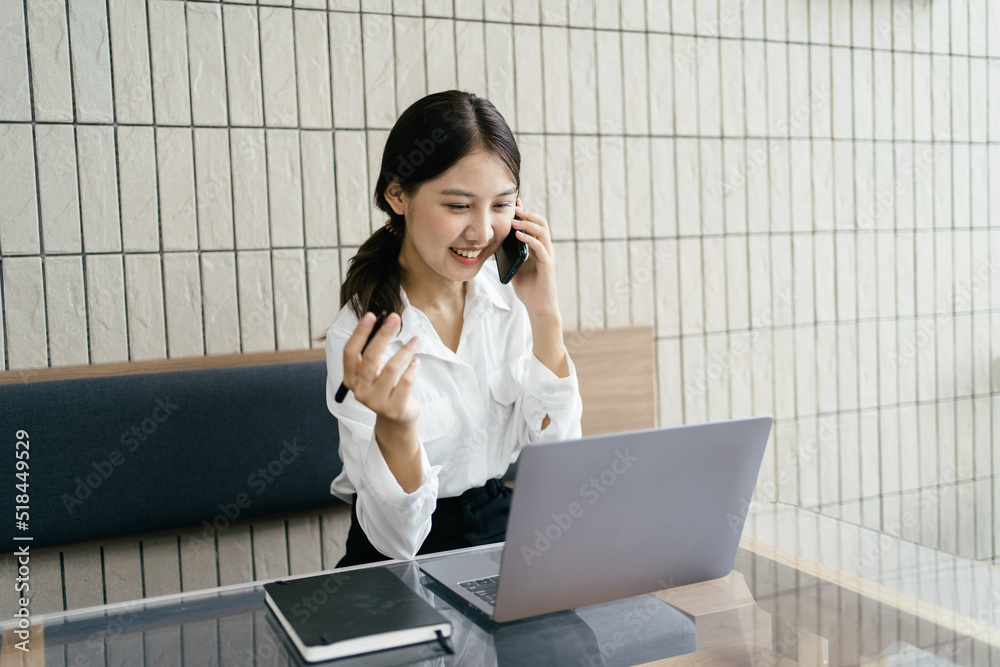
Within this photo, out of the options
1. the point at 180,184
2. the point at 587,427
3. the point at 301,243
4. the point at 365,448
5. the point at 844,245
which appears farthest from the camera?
the point at 844,245

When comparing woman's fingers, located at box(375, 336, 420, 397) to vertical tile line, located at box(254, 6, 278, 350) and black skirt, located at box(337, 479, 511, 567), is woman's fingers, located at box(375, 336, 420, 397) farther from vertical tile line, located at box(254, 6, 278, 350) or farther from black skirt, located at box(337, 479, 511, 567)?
vertical tile line, located at box(254, 6, 278, 350)

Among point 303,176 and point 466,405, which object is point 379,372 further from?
point 303,176

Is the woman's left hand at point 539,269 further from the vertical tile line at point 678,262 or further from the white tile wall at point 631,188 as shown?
the vertical tile line at point 678,262

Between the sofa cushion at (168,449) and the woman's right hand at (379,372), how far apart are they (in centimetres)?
103

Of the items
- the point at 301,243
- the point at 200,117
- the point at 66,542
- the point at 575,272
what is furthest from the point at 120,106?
the point at 575,272

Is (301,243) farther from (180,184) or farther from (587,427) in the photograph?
(587,427)

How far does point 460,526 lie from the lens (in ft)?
5.44

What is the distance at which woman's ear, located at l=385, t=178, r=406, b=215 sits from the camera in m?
1.68

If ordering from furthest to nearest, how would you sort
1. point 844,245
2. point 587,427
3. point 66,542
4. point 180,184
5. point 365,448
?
point 844,245 < point 587,427 < point 180,184 < point 66,542 < point 365,448

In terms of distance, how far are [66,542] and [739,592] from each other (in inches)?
64.9

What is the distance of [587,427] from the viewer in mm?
2605

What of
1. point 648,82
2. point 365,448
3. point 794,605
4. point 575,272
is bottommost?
point 794,605

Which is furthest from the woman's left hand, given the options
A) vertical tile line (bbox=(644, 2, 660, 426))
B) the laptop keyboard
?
vertical tile line (bbox=(644, 2, 660, 426))

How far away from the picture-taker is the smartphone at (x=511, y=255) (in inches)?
65.1
